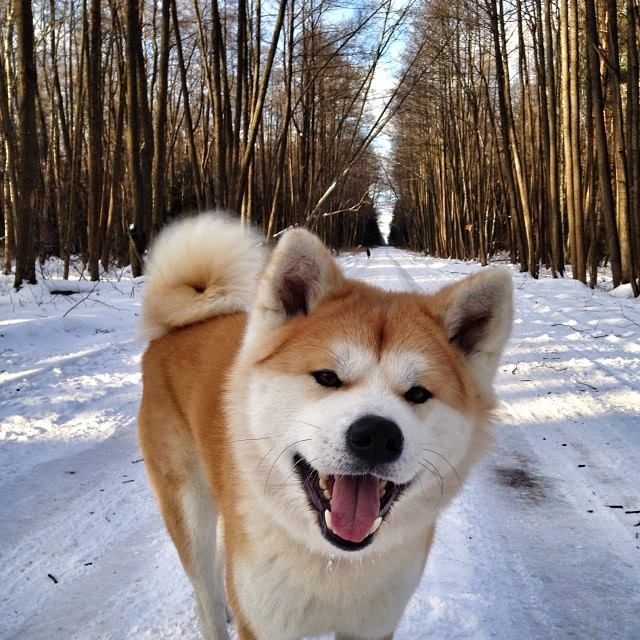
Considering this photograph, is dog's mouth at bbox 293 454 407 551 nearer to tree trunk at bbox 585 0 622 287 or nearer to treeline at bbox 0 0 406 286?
treeline at bbox 0 0 406 286

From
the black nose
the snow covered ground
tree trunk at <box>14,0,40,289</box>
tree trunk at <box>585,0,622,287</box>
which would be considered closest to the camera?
the black nose

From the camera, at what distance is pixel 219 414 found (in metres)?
2.13

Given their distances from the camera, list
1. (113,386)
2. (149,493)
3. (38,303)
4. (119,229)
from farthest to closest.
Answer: (119,229) < (38,303) < (113,386) < (149,493)

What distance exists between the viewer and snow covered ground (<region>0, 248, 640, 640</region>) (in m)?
2.19

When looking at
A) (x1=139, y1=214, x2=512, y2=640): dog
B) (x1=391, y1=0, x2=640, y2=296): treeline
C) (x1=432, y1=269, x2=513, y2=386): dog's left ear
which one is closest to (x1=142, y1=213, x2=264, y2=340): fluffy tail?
(x1=139, y1=214, x2=512, y2=640): dog

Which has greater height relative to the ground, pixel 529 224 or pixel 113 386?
pixel 529 224

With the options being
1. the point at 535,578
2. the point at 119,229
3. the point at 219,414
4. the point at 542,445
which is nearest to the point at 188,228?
the point at 219,414

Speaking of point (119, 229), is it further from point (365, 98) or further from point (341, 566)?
point (341, 566)

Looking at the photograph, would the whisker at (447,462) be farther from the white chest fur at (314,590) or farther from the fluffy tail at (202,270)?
the fluffy tail at (202,270)

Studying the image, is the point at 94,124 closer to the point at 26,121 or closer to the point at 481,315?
the point at 26,121

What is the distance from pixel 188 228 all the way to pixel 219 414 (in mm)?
1061

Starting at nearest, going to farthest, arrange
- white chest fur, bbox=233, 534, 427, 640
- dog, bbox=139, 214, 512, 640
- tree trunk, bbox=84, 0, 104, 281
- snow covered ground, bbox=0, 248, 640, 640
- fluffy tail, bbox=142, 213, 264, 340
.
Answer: dog, bbox=139, 214, 512, 640 → white chest fur, bbox=233, 534, 427, 640 → snow covered ground, bbox=0, 248, 640, 640 → fluffy tail, bbox=142, 213, 264, 340 → tree trunk, bbox=84, 0, 104, 281

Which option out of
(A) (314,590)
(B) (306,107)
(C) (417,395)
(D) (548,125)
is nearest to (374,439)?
(C) (417,395)

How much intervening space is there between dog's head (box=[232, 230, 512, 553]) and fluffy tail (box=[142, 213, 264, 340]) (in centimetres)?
81
